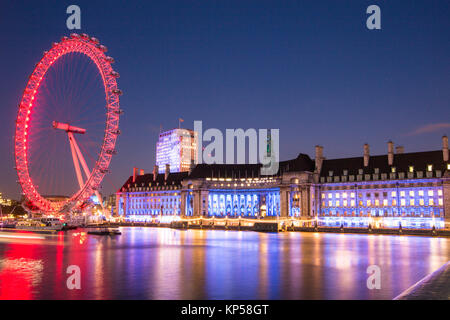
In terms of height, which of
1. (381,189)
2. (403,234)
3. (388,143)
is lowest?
(403,234)

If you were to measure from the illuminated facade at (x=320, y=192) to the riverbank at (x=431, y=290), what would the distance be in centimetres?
6942

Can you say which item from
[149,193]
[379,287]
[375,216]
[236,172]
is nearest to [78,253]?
[379,287]

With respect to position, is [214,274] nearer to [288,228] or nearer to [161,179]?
[288,228]

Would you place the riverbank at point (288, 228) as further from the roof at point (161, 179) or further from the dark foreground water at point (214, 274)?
the roof at point (161, 179)

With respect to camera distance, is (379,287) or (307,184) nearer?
(379,287)

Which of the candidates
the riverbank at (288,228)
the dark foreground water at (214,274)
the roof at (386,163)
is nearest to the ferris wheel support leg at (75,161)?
the dark foreground water at (214,274)

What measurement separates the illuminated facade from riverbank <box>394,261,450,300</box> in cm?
6942

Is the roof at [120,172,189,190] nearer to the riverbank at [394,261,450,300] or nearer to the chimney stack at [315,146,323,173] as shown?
the chimney stack at [315,146,323,173]

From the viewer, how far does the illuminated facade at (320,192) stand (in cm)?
11725

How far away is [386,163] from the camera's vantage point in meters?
128

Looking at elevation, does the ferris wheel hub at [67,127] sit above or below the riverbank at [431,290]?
above

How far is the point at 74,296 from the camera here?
76.3 feet
